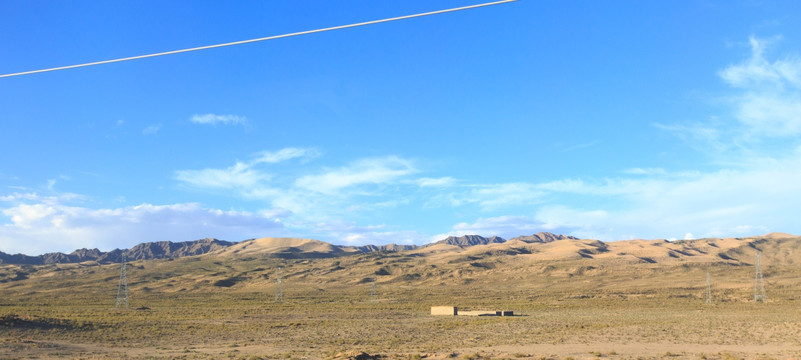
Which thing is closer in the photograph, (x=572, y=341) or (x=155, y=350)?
(x=155, y=350)

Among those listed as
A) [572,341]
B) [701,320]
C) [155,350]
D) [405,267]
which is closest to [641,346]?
[572,341]

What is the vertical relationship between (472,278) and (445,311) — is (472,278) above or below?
above

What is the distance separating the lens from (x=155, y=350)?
1403 inches

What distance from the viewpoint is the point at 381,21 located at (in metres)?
16.7

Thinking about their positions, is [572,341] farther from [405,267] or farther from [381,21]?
[405,267]

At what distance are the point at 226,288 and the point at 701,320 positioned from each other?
129126mm

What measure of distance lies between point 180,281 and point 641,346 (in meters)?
160

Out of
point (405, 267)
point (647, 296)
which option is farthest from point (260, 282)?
point (647, 296)

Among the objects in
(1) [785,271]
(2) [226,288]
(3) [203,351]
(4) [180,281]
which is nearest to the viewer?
(3) [203,351]

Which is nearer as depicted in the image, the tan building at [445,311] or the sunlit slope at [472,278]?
the tan building at [445,311]

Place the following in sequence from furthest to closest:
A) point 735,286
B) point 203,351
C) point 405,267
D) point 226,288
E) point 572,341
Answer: point 405,267
point 226,288
point 735,286
point 572,341
point 203,351

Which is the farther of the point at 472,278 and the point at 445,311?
the point at 472,278

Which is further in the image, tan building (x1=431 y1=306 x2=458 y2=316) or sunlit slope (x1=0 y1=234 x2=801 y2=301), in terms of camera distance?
sunlit slope (x1=0 y1=234 x2=801 y2=301)

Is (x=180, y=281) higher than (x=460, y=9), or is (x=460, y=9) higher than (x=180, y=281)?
(x=460, y=9)
